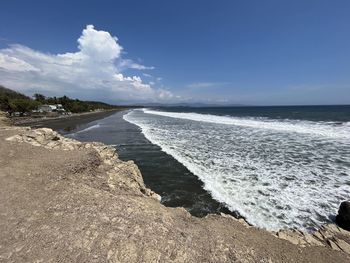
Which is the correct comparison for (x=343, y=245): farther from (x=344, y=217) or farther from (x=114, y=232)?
(x=114, y=232)

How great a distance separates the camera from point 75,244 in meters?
4.80

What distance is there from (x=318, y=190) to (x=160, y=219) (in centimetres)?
791

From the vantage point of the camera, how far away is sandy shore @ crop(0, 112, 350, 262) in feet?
15.5

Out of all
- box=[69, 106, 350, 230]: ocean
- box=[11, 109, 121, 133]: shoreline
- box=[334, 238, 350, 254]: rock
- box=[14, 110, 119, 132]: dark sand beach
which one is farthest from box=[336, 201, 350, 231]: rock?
box=[14, 110, 119, 132]: dark sand beach

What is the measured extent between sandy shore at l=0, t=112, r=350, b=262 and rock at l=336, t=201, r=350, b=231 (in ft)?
2.39

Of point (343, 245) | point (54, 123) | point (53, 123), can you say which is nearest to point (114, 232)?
point (343, 245)

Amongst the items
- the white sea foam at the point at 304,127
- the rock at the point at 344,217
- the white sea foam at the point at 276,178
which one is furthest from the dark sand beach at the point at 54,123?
the rock at the point at 344,217

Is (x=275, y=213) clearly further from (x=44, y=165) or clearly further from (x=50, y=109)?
(x=50, y=109)

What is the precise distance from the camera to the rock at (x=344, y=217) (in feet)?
23.9

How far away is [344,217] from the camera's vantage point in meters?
7.40

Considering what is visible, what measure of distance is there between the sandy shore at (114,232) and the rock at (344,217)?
0.73 m

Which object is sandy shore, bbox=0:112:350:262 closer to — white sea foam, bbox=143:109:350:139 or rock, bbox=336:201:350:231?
rock, bbox=336:201:350:231

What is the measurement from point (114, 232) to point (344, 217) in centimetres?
723

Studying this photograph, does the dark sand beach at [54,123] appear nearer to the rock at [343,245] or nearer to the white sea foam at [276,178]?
the white sea foam at [276,178]
